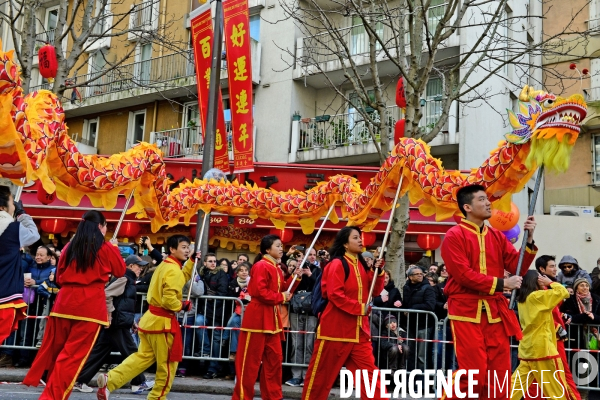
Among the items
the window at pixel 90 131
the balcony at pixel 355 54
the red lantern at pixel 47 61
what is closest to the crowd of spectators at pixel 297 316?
the red lantern at pixel 47 61

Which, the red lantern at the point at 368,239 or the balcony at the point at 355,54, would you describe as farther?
the balcony at the point at 355,54

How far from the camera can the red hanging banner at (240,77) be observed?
37.8 feet

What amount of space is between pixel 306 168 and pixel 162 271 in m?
9.08

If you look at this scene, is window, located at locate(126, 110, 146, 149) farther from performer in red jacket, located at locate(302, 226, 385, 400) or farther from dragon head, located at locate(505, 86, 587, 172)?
dragon head, located at locate(505, 86, 587, 172)

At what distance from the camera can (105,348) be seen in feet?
26.2

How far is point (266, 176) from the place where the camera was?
15.5 m

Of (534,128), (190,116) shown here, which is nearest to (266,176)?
(190,116)

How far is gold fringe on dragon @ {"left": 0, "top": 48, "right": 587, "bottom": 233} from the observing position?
5637 millimetres

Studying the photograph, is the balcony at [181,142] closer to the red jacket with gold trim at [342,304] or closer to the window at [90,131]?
the window at [90,131]

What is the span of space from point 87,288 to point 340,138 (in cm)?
1199

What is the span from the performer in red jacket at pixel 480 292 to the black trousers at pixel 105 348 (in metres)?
4.26

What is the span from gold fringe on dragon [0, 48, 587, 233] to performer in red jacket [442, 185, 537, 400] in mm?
790

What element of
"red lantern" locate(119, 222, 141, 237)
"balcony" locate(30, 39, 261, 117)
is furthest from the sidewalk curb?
"balcony" locate(30, 39, 261, 117)

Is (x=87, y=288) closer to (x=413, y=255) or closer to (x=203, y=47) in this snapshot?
(x=203, y=47)
